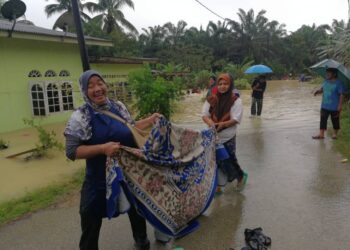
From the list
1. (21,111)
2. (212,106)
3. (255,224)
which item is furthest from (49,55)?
(255,224)

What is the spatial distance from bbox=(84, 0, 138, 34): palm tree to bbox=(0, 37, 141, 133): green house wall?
2109cm

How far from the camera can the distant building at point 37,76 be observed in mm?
10469

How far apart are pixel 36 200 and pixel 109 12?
3017 centimetres

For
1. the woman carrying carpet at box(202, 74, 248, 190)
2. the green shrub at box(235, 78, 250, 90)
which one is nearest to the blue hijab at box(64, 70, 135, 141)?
the woman carrying carpet at box(202, 74, 248, 190)

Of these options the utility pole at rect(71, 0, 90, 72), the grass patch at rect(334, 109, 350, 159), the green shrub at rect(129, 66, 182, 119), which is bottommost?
the grass patch at rect(334, 109, 350, 159)

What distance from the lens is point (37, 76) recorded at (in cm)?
1165

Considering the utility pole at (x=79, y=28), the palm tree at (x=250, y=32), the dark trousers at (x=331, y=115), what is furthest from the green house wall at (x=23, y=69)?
the palm tree at (x=250, y=32)

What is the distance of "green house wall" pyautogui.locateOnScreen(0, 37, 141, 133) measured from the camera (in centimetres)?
1047

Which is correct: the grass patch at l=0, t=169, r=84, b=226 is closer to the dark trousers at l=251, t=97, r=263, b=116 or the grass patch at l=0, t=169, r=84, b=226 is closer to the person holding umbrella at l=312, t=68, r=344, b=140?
the person holding umbrella at l=312, t=68, r=344, b=140

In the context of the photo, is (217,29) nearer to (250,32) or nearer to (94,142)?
(250,32)

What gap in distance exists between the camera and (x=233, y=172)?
475 cm

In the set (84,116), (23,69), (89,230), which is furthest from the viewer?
(23,69)

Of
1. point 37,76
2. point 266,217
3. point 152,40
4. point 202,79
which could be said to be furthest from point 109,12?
point 266,217

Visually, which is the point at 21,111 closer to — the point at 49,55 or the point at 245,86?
the point at 49,55
